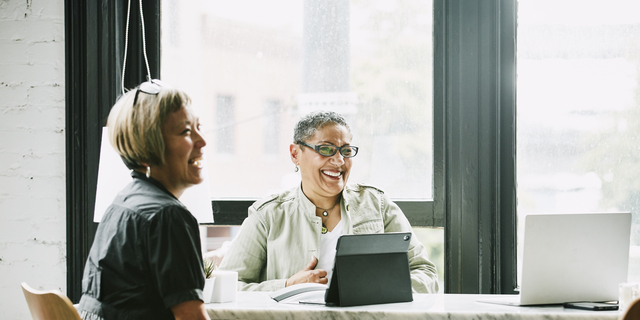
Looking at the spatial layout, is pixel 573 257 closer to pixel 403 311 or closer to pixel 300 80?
pixel 403 311

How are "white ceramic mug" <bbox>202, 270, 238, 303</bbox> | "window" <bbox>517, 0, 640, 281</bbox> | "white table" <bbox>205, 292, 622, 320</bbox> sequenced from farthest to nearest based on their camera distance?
"window" <bbox>517, 0, 640, 281</bbox> < "white ceramic mug" <bbox>202, 270, 238, 303</bbox> < "white table" <bbox>205, 292, 622, 320</bbox>

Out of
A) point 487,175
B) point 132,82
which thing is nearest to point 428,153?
point 487,175

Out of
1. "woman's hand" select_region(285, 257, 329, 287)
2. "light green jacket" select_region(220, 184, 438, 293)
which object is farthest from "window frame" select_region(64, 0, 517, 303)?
"woman's hand" select_region(285, 257, 329, 287)

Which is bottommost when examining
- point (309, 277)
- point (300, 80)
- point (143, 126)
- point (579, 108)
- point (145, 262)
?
point (309, 277)

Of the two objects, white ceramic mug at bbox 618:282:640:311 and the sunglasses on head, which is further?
white ceramic mug at bbox 618:282:640:311

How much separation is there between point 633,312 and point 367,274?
0.65 metres

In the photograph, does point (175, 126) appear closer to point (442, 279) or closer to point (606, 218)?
point (606, 218)

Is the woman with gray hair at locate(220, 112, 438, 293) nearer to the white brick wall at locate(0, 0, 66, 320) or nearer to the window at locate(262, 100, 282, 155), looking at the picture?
the window at locate(262, 100, 282, 155)

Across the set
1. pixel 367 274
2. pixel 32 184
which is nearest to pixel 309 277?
pixel 367 274

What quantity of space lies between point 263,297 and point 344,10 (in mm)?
1475

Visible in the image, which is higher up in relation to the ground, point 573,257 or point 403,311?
point 573,257

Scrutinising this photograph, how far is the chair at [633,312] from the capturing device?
1.22 meters

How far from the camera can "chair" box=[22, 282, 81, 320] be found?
43.3 inches

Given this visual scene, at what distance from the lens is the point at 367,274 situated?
5.10ft
